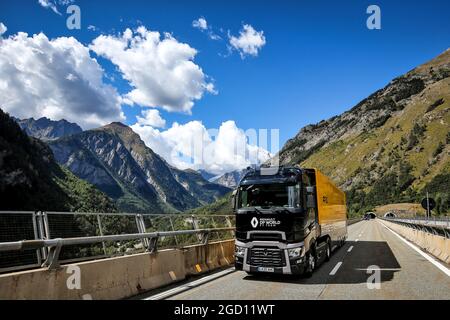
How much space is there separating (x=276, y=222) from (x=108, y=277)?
15.2ft

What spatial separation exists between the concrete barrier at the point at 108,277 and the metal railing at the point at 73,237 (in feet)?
1.22

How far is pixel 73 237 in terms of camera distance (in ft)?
29.1

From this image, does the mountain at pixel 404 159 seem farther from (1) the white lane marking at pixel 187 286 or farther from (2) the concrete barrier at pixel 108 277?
(2) the concrete barrier at pixel 108 277

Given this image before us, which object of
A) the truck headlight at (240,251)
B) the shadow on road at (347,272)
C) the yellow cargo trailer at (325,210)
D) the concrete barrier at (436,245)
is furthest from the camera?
the concrete barrier at (436,245)

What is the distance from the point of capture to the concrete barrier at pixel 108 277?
6.42 metres

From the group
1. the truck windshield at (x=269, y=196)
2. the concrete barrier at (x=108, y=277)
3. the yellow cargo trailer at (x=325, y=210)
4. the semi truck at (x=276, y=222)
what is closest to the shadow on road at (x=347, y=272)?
the semi truck at (x=276, y=222)

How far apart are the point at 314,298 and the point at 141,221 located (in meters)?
5.13

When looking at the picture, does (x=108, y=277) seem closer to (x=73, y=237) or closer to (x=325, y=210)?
(x=73, y=237)

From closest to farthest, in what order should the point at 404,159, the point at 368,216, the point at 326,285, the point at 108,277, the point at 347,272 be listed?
A: the point at 108,277 < the point at 326,285 < the point at 347,272 < the point at 368,216 < the point at 404,159

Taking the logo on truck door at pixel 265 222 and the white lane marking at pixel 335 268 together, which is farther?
the white lane marking at pixel 335 268

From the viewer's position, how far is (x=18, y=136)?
119250 millimetres

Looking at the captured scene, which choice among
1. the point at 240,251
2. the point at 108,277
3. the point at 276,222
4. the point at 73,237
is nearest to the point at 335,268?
the point at 276,222

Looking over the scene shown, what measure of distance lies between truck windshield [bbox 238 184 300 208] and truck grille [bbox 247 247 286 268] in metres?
1.28

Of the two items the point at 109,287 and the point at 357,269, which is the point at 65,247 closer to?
the point at 109,287
